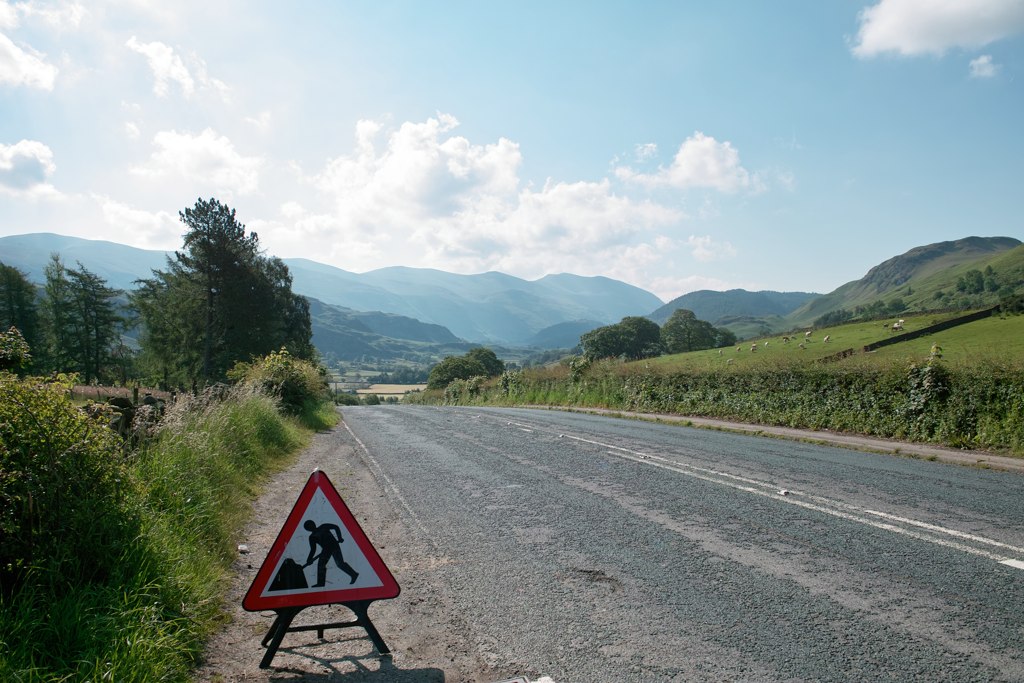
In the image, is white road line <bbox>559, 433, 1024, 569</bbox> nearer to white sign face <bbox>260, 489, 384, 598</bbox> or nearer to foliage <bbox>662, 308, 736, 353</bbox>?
white sign face <bbox>260, 489, 384, 598</bbox>

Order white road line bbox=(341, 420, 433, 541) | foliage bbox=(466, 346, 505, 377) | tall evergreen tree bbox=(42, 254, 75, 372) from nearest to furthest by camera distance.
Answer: white road line bbox=(341, 420, 433, 541) → tall evergreen tree bbox=(42, 254, 75, 372) → foliage bbox=(466, 346, 505, 377)

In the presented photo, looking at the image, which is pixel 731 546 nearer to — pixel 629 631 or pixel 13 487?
pixel 629 631

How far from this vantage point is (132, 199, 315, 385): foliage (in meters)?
43.5

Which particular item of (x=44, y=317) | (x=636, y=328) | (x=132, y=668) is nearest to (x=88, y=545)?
(x=132, y=668)

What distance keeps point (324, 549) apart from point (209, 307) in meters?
43.9

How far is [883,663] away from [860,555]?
6.64 ft

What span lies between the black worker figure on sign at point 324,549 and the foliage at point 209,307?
42.5 metres

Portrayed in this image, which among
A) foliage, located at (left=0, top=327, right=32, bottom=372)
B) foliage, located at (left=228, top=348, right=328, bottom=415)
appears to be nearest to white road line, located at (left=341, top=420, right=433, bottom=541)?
foliage, located at (left=0, top=327, right=32, bottom=372)

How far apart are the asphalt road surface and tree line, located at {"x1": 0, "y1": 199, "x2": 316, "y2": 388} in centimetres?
3714

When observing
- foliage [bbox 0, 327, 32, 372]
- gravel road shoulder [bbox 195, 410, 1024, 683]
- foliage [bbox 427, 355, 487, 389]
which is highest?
foliage [bbox 0, 327, 32, 372]

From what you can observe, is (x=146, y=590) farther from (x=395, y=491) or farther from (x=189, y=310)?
(x=189, y=310)

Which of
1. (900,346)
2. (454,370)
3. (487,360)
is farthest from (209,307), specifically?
(487,360)

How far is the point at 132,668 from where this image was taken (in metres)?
3.39

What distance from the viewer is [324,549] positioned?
4199mm
